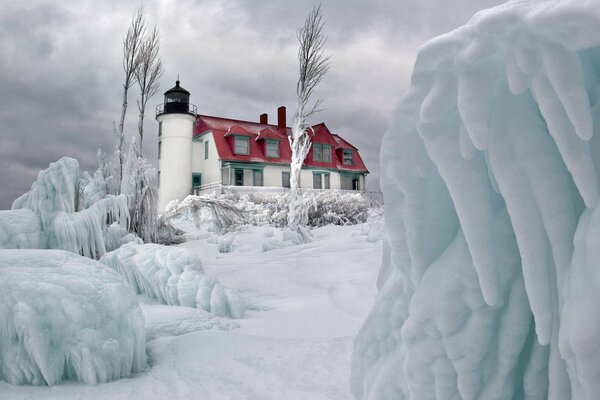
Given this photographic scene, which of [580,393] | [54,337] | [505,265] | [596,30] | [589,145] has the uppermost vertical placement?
[596,30]

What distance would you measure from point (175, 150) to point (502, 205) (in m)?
19.7

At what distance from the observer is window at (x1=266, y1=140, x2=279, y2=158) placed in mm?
21391

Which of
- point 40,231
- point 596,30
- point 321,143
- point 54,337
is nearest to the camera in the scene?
point 596,30

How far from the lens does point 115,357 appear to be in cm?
318

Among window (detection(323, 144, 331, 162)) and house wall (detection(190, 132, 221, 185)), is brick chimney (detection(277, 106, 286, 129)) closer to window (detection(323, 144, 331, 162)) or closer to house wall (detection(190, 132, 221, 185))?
window (detection(323, 144, 331, 162))

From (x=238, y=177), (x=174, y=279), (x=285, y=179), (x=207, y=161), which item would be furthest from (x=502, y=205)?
(x=207, y=161)

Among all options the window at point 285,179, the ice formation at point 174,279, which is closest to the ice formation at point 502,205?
the ice formation at point 174,279

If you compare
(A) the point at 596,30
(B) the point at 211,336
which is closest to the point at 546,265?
(A) the point at 596,30

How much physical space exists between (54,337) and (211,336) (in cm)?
132

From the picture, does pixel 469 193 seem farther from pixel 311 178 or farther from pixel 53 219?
pixel 311 178

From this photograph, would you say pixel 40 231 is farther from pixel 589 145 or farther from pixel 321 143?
pixel 321 143

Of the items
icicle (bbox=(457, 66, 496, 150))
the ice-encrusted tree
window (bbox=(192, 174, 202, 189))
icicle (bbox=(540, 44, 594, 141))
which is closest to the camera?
icicle (bbox=(540, 44, 594, 141))

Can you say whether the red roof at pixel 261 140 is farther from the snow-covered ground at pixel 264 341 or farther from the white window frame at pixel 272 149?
the snow-covered ground at pixel 264 341

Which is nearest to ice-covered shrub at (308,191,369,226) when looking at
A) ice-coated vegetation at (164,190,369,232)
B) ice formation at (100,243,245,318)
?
ice-coated vegetation at (164,190,369,232)
